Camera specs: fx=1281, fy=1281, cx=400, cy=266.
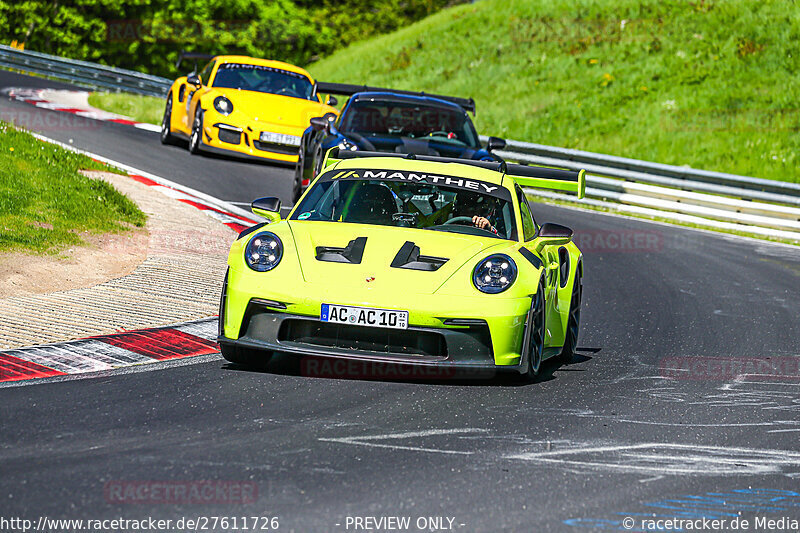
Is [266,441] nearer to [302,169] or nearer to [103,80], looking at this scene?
[302,169]

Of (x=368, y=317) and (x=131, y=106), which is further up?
(x=131, y=106)

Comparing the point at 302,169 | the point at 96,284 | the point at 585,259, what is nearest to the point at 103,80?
the point at 302,169

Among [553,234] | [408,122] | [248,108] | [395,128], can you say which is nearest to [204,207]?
[395,128]

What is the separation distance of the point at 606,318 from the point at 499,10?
34.6 m

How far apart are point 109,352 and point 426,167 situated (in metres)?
2.51

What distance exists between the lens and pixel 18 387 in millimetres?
6516

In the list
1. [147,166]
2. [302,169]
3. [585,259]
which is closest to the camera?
[585,259]

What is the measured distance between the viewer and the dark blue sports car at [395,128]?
14.2 m

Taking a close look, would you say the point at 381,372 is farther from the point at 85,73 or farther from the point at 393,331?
the point at 85,73

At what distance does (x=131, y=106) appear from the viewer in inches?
1099

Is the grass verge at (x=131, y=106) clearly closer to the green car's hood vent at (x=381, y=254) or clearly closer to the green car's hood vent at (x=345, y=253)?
the green car's hood vent at (x=381, y=254)

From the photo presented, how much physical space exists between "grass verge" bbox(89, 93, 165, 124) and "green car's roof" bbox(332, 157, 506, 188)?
685 inches

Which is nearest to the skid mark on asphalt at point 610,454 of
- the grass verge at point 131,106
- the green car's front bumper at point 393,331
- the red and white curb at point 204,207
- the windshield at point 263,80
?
the green car's front bumper at point 393,331

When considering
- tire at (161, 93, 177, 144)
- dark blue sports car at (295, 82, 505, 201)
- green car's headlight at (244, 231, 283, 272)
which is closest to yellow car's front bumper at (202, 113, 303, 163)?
tire at (161, 93, 177, 144)
